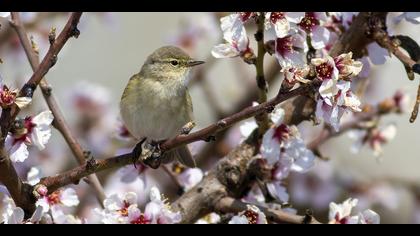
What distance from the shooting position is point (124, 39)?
5.98 meters

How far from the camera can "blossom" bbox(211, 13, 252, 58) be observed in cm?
204

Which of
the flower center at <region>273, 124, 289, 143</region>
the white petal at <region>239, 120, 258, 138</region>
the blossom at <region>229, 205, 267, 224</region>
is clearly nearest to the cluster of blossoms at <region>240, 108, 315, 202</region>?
the flower center at <region>273, 124, 289, 143</region>

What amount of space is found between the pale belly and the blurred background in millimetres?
113

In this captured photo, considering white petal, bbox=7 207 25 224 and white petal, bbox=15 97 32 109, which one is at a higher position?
white petal, bbox=15 97 32 109

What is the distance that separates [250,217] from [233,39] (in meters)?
0.49

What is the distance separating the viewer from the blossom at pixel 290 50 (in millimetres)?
2018

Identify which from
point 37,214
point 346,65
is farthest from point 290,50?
point 37,214

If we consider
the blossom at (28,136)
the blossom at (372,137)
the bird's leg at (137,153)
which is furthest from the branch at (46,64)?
the blossom at (372,137)

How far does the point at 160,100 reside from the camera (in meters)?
2.99

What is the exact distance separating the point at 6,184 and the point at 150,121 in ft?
3.23

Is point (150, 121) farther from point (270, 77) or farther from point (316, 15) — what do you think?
point (270, 77)

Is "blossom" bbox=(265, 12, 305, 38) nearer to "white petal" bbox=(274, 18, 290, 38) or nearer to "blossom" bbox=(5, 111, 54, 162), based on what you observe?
"white petal" bbox=(274, 18, 290, 38)

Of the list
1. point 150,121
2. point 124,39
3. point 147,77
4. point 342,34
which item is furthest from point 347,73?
point 124,39
